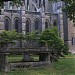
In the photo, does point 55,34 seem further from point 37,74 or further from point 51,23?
point 51,23

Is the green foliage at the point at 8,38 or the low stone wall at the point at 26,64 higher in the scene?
the green foliage at the point at 8,38

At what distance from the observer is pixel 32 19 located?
5791 centimetres

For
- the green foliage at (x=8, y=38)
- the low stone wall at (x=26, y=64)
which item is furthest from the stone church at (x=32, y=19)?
the low stone wall at (x=26, y=64)

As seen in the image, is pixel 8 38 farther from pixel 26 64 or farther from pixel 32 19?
pixel 32 19

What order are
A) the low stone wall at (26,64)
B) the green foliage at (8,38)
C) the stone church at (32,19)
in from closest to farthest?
the low stone wall at (26,64) < the green foliage at (8,38) < the stone church at (32,19)

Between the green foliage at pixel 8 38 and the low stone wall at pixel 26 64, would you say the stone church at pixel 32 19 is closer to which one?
the green foliage at pixel 8 38

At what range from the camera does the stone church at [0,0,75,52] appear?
5566cm

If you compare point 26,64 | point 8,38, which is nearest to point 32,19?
point 8,38

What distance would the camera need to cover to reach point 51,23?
59.3 m

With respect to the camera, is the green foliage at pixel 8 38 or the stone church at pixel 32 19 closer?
the green foliage at pixel 8 38

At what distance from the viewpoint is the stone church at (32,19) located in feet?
183

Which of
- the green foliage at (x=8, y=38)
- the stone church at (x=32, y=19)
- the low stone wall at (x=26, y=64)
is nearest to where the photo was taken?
the low stone wall at (x=26, y=64)

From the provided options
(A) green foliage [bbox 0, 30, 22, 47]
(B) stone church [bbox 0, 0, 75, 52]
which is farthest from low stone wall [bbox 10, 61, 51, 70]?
(B) stone church [bbox 0, 0, 75, 52]

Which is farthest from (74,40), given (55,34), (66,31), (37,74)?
(37,74)
